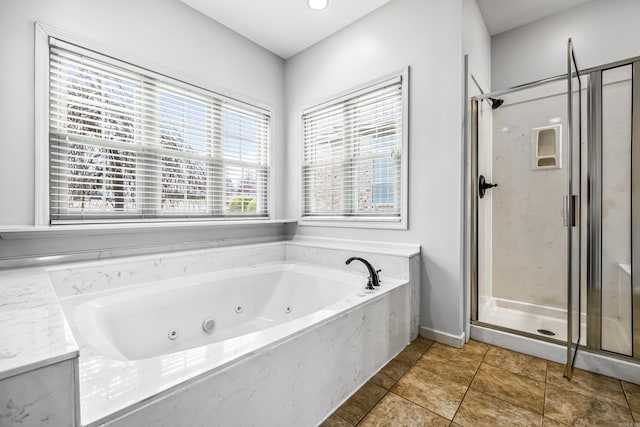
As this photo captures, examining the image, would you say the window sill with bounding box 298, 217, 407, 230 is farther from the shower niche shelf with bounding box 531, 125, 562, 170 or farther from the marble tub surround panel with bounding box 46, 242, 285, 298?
the shower niche shelf with bounding box 531, 125, 562, 170

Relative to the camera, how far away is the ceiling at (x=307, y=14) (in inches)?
93.0

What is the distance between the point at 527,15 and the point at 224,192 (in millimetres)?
3065

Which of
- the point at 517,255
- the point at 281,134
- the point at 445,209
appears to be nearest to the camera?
the point at 445,209

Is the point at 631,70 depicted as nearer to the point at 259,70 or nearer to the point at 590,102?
the point at 590,102

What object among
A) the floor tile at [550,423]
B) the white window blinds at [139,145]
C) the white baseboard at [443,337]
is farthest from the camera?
the white baseboard at [443,337]

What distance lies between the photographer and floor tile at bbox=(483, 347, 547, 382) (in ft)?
5.60

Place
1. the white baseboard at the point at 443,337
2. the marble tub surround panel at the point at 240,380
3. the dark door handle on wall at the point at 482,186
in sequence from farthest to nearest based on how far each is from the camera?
the dark door handle on wall at the point at 482,186
the white baseboard at the point at 443,337
the marble tub surround panel at the point at 240,380

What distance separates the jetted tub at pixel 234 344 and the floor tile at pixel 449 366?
0.19m

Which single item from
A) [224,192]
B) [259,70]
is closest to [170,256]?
[224,192]

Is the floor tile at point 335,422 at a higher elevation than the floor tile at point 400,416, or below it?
below

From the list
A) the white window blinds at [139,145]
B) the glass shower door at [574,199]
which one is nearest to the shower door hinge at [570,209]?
the glass shower door at [574,199]

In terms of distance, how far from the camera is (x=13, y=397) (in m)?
0.61

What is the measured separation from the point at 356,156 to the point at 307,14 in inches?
→ 50.2

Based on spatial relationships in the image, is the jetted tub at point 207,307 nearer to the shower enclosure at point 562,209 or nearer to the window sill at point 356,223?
the window sill at point 356,223
